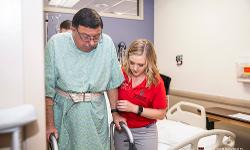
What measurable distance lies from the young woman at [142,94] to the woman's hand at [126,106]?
7 centimetres

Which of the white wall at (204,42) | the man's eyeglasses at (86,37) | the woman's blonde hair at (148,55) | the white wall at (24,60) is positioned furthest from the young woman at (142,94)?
the white wall at (204,42)

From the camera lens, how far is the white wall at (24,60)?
55cm

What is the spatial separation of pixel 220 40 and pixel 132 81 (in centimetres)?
171

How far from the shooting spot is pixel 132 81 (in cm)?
168

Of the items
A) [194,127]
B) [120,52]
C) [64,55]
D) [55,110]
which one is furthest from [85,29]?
[120,52]

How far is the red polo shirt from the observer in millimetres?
1633

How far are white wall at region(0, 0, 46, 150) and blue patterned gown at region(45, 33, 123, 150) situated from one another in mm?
600

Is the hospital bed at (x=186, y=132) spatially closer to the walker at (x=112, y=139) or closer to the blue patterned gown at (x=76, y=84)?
the walker at (x=112, y=139)

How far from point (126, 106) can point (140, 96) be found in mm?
171

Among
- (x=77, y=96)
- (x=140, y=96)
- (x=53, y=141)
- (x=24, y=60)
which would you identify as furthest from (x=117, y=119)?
(x=24, y=60)

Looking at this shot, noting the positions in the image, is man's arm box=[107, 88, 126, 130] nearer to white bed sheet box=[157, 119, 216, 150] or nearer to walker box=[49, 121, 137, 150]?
walker box=[49, 121, 137, 150]

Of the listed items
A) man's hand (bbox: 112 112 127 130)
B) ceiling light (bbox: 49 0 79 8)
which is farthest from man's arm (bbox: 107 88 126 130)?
ceiling light (bbox: 49 0 79 8)

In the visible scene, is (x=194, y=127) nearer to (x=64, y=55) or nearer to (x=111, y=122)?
(x=111, y=122)

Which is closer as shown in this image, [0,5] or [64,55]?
[0,5]
